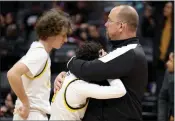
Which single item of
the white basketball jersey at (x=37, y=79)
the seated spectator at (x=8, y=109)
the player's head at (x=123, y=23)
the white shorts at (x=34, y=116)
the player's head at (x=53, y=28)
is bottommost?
the seated spectator at (x=8, y=109)

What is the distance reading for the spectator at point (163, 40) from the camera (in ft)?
23.1

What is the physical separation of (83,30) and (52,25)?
391 centimetres

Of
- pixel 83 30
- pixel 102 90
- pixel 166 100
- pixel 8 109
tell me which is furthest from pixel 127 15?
pixel 83 30

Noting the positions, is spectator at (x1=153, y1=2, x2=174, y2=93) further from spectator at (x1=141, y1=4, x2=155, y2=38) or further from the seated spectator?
the seated spectator

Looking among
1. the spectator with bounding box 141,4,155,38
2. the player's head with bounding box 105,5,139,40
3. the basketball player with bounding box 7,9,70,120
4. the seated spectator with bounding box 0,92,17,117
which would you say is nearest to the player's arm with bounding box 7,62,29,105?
the basketball player with bounding box 7,9,70,120

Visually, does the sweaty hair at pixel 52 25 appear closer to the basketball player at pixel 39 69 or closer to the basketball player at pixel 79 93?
the basketball player at pixel 39 69

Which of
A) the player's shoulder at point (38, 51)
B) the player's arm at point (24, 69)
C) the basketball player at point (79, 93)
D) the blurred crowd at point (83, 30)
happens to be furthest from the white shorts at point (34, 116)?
the blurred crowd at point (83, 30)

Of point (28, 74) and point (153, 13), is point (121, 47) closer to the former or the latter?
point (28, 74)

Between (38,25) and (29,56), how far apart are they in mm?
332

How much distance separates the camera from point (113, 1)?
25.4ft

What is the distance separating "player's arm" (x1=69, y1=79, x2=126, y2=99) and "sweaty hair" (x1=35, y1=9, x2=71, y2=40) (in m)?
1.03

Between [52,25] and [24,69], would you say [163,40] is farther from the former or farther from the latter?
[24,69]

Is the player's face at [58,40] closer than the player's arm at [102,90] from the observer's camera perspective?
No

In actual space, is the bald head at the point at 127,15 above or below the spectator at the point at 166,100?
above
